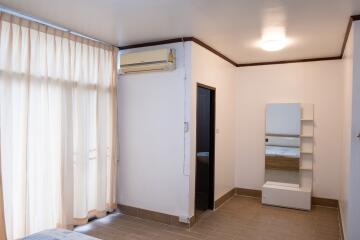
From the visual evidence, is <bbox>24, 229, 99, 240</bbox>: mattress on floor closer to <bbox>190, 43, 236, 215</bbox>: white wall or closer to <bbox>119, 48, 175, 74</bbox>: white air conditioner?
<bbox>190, 43, 236, 215</bbox>: white wall

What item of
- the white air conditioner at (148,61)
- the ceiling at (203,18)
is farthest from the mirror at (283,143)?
the white air conditioner at (148,61)

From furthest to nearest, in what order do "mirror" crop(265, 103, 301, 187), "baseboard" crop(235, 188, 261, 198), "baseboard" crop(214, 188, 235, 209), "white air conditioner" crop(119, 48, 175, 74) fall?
"baseboard" crop(235, 188, 261, 198) < "mirror" crop(265, 103, 301, 187) < "baseboard" crop(214, 188, 235, 209) < "white air conditioner" crop(119, 48, 175, 74)

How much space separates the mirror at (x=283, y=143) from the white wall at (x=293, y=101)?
0.14 m

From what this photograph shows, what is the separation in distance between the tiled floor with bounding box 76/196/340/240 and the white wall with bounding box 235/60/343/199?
0.78 metres

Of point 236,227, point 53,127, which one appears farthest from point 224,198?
point 53,127

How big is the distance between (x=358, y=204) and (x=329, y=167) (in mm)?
1965

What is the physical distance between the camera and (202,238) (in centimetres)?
333

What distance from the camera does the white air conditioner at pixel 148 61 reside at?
3.64 m

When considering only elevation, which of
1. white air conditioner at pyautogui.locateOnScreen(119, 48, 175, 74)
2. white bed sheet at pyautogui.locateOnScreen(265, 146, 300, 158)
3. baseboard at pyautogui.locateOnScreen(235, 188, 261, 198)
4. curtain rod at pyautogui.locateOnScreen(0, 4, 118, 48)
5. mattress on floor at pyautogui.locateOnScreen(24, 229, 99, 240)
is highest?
curtain rod at pyautogui.locateOnScreen(0, 4, 118, 48)

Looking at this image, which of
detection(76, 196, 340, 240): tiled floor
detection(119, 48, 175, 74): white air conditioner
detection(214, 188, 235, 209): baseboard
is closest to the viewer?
detection(76, 196, 340, 240): tiled floor

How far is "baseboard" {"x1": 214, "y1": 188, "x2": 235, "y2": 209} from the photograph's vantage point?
177 inches

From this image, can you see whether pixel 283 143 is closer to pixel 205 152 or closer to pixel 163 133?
pixel 205 152

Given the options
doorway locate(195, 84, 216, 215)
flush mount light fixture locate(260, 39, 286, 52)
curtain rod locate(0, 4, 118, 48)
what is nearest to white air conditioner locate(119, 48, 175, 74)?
curtain rod locate(0, 4, 118, 48)

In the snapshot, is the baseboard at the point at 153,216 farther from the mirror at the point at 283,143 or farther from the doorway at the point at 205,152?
the mirror at the point at 283,143
